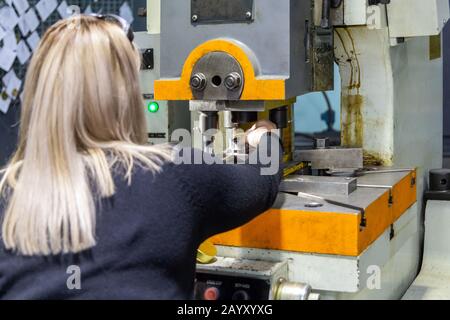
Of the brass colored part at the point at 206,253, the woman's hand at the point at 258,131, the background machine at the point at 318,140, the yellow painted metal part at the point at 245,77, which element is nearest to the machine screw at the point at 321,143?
the background machine at the point at 318,140

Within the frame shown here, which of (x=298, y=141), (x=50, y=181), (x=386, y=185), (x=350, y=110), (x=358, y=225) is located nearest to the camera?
(x=50, y=181)

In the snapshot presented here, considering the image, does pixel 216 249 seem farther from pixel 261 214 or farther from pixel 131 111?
pixel 131 111

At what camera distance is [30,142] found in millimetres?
1032

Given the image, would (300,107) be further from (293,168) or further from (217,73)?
(217,73)

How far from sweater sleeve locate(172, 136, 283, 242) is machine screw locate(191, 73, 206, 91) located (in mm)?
277

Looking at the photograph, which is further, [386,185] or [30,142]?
[386,185]

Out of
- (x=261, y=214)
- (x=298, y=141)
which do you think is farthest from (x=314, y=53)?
(x=298, y=141)

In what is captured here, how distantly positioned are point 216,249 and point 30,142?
0.49m

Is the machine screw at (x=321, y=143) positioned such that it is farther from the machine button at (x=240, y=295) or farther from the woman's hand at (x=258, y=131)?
the machine button at (x=240, y=295)

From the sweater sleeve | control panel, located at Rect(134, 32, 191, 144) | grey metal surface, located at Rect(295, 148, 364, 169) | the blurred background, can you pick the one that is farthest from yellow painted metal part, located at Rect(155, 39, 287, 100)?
the blurred background

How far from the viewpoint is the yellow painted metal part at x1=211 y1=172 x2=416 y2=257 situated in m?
1.22

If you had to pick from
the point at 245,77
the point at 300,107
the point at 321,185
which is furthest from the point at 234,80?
the point at 300,107

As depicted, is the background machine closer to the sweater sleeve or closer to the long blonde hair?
the sweater sleeve

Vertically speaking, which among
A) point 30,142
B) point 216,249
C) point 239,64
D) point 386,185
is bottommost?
point 216,249
